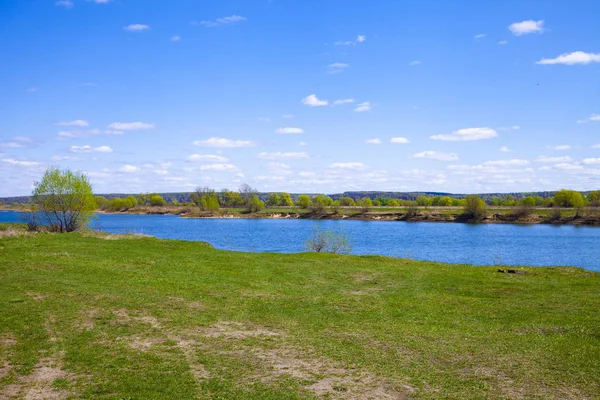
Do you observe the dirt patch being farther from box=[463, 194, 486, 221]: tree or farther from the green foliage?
the green foliage

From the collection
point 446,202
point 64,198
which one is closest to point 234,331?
A: point 64,198

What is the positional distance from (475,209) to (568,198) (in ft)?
94.8

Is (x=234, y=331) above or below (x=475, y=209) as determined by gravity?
below

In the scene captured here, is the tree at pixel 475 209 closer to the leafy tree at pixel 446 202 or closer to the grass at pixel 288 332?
the leafy tree at pixel 446 202

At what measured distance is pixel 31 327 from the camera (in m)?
13.2

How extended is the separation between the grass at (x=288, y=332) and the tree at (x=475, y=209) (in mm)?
95758

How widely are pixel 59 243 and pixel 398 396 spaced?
87.9 feet

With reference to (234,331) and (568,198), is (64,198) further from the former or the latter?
(568,198)

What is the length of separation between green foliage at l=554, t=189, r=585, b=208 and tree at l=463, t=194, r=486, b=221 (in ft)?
78.1

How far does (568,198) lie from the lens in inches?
4850

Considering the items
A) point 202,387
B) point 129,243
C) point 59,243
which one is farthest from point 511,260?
point 202,387

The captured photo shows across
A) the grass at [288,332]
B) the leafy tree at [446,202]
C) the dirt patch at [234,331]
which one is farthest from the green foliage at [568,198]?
the dirt patch at [234,331]

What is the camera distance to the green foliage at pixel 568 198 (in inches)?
4749

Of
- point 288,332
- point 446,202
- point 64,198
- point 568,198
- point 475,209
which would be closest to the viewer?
point 288,332
